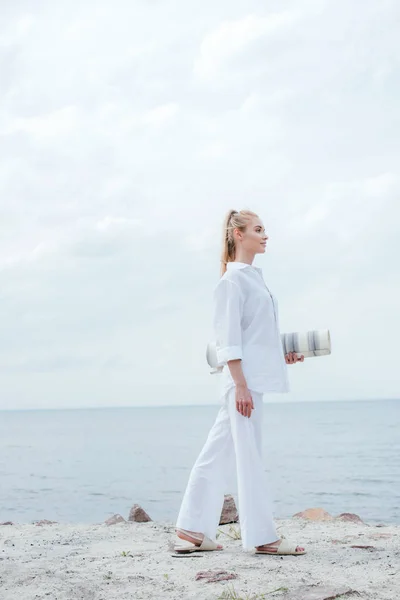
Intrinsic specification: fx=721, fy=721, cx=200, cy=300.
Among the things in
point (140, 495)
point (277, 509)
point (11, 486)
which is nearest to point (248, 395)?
point (277, 509)

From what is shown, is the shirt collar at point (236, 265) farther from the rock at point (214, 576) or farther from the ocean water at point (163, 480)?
the ocean water at point (163, 480)

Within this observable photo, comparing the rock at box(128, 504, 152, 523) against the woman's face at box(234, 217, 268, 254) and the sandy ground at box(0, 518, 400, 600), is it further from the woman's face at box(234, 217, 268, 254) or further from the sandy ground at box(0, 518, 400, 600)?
the woman's face at box(234, 217, 268, 254)

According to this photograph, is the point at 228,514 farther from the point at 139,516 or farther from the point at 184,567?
the point at 184,567

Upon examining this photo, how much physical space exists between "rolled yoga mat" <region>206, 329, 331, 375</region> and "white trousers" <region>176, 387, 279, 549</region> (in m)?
0.31

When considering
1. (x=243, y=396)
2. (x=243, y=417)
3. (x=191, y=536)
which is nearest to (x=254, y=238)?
(x=243, y=396)

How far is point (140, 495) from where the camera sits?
830 inches

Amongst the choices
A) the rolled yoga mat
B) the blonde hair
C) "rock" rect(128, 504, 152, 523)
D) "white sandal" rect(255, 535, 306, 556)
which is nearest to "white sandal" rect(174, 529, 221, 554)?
"white sandal" rect(255, 535, 306, 556)

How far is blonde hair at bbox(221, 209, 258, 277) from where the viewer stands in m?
4.86

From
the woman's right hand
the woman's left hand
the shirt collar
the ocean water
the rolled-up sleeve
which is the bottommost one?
the ocean water

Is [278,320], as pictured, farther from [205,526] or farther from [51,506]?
[51,506]

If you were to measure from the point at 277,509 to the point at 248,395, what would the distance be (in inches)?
548

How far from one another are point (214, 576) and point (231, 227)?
87.7 inches

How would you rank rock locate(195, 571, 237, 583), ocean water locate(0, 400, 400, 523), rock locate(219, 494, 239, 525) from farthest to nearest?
ocean water locate(0, 400, 400, 523), rock locate(219, 494, 239, 525), rock locate(195, 571, 237, 583)

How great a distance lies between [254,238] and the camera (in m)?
4.84
